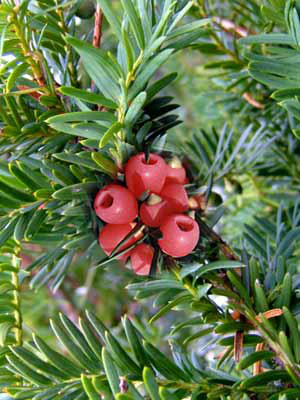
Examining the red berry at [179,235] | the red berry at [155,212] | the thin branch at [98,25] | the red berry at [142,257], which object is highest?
the thin branch at [98,25]

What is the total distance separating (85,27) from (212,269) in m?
0.42

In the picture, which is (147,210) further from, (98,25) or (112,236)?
(98,25)

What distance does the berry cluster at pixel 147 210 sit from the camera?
362 millimetres

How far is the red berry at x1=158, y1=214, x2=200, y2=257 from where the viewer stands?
1.20 feet

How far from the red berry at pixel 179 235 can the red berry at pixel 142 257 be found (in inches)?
0.8

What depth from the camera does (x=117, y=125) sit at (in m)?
0.33

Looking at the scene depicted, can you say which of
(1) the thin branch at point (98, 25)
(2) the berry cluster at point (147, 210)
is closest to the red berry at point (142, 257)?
(2) the berry cluster at point (147, 210)

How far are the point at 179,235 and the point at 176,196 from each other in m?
0.04

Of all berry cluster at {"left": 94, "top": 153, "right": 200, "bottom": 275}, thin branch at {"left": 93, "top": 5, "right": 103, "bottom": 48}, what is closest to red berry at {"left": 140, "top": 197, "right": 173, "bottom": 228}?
berry cluster at {"left": 94, "top": 153, "right": 200, "bottom": 275}

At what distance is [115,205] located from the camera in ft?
1.17

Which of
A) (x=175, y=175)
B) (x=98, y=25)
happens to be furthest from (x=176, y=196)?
(x=98, y=25)

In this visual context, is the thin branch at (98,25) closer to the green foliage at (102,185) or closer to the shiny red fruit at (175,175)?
the green foliage at (102,185)

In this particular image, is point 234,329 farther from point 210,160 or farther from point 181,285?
point 210,160

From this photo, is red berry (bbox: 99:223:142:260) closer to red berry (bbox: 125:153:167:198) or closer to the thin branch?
red berry (bbox: 125:153:167:198)
